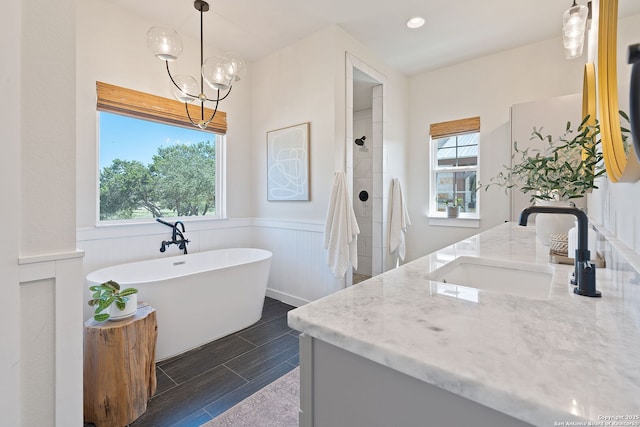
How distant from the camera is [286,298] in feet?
10.7

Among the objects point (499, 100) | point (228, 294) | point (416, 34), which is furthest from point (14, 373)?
point (499, 100)

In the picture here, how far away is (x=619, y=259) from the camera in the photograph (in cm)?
79

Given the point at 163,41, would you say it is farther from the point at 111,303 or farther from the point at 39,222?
the point at 111,303

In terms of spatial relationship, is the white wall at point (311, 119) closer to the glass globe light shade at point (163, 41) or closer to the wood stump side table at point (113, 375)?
the glass globe light shade at point (163, 41)

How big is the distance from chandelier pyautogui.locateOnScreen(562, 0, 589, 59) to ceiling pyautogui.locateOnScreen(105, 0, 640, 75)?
127 centimetres

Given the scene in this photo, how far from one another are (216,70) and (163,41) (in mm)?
366

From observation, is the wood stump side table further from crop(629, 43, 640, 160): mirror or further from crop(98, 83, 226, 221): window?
crop(629, 43, 640, 160): mirror

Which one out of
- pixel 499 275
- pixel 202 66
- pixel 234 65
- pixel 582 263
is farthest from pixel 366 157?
pixel 582 263

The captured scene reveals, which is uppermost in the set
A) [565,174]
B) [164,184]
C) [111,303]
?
[164,184]

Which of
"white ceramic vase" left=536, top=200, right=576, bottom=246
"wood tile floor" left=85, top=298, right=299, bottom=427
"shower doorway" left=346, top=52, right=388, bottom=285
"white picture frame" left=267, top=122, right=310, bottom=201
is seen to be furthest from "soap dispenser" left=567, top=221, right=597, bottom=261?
"white picture frame" left=267, top=122, right=310, bottom=201

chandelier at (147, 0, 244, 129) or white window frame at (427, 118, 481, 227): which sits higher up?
chandelier at (147, 0, 244, 129)

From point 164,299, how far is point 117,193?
3.91 ft

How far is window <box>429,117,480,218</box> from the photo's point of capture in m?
3.60

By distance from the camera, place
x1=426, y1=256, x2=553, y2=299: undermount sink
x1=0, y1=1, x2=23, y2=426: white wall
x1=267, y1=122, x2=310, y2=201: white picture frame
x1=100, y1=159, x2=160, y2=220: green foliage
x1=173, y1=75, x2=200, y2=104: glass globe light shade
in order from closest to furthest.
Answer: x1=0, y1=1, x2=23, y2=426: white wall, x1=426, y1=256, x2=553, y2=299: undermount sink, x1=173, y1=75, x2=200, y2=104: glass globe light shade, x1=100, y1=159, x2=160, y2=220: green foliage, x1=267, y1=122, x2=310, y2=201: white picture frame
